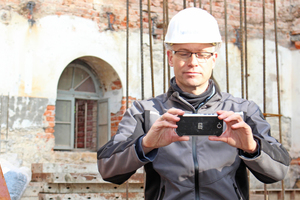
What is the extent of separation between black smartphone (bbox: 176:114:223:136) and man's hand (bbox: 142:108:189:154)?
1.1 inches

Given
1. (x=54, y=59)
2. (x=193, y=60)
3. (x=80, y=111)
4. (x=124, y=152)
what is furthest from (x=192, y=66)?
(x=80, y=111)

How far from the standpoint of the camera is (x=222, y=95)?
1.83 metres

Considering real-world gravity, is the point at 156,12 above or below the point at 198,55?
above

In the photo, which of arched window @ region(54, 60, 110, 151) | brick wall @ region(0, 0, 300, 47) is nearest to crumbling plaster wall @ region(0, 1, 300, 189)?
brick wall @ region(0, 0, 300, 47)

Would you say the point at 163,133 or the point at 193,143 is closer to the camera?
the point at 163,133

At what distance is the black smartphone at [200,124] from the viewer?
148 cm

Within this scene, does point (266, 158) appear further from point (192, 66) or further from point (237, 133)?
point (192, 66)

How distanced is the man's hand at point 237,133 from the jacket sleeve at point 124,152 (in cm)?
32

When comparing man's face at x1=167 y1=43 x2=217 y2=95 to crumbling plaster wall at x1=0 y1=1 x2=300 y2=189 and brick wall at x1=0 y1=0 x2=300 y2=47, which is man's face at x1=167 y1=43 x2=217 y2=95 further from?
crumbling plaster wall at x1=0 y1=1 x2=300 y2=189

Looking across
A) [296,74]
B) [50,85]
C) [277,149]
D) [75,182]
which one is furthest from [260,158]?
[296,74]

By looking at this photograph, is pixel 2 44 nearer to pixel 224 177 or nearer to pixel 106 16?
pixel 106 16

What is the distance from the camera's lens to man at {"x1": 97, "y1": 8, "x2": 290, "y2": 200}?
1.51 meters

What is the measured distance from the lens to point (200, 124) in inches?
58.3

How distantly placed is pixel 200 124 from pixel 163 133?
0.48 feet
